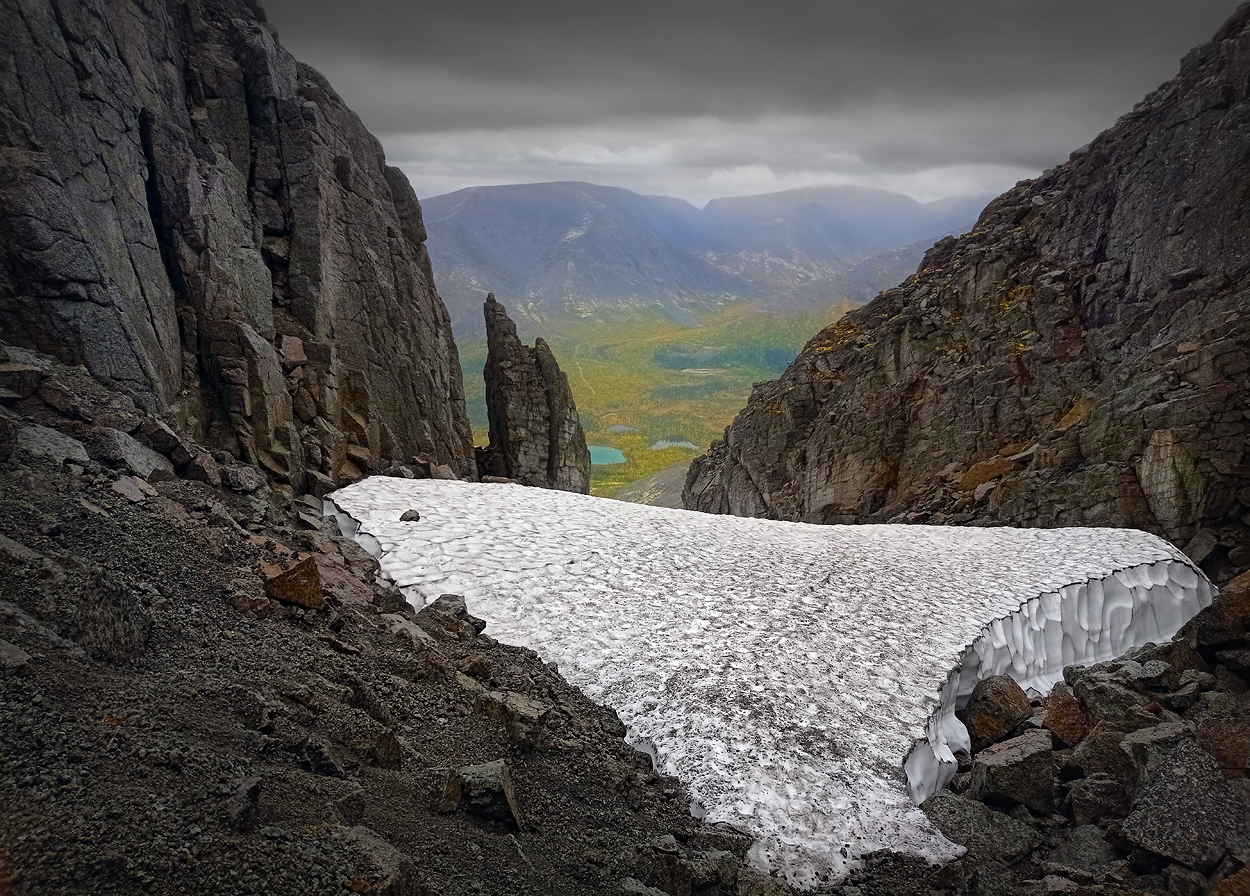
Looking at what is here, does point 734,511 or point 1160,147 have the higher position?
point 1160,147

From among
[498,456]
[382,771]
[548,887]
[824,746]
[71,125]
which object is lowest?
[498,456]

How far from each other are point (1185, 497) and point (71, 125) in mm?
35886

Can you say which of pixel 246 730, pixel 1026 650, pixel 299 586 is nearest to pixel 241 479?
pixel 299 586

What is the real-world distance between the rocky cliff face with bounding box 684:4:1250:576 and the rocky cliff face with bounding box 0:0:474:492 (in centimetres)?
2913

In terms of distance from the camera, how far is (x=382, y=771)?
754cm

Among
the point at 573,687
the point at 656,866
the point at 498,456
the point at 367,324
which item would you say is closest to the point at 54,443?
the point at 573,687

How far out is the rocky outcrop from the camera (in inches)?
2141

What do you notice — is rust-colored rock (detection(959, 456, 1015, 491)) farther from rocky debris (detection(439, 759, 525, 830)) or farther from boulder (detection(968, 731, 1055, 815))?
rocky debris (detection(439, 759, 525, 830))

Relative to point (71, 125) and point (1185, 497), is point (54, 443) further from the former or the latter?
point (1185, 497)

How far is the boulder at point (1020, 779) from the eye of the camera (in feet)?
33.2

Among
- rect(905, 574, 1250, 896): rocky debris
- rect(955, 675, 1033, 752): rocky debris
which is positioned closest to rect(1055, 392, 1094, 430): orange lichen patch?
rect(955, 675, 1033, 752): rocky debris

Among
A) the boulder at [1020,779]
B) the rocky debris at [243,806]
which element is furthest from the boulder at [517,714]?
the boulder at [1020,779]

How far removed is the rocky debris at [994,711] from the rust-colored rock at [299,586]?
451 inches

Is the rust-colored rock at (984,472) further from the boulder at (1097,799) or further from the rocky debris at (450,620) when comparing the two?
the rocky debris at (450,620)
